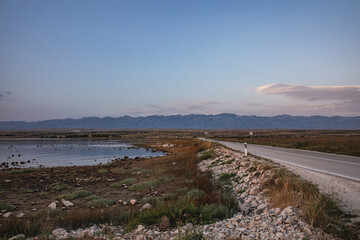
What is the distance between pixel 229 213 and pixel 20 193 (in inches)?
516

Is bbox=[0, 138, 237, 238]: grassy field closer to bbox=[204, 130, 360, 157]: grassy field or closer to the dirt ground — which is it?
the dirt ground

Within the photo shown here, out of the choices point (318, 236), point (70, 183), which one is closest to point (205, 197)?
point (318, 236)

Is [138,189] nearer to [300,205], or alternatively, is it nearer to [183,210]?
[183,210]

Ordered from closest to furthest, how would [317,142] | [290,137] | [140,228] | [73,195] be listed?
[140,228] → [73,195] → [317,142] → [290,137]

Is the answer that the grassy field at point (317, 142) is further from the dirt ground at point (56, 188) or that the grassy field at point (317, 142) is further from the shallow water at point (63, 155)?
the shallow water at point (63, 155)

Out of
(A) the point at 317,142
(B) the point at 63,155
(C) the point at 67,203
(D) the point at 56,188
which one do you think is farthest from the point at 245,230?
(B) the point at 63,155

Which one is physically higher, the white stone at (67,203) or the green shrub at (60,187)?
the white stone at (67,203)

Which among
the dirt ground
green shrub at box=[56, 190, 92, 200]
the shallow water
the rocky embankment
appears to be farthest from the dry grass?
the shallow water

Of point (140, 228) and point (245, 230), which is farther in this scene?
point (140, 228)

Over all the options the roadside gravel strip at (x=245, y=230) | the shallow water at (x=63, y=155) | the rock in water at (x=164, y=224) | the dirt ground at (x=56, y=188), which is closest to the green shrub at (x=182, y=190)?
the dirt ground at (x=56, y=188)

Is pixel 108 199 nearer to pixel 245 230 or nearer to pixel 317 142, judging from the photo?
pixel 245 230

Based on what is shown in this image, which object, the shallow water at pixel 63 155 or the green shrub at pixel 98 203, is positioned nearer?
the green shrub at pixel 98 203

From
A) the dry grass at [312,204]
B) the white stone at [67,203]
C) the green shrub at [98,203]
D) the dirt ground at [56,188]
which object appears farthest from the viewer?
the dirt ground at [56,188]

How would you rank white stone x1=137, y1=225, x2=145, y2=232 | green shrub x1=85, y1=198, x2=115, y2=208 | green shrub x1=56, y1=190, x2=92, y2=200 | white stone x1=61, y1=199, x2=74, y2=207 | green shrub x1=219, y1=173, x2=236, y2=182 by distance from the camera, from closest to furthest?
white stone x1=137, y1=225, x2=145, y2=232, green shrub x1=85, y1=198, x2=115, y2=208, white stone x1=61, y1=199, x2=74, y2=207, green shrub x1=56, y1=190, x2=92, y2=200, green shrub x1=219, y1=173, x2=236, y2=182
